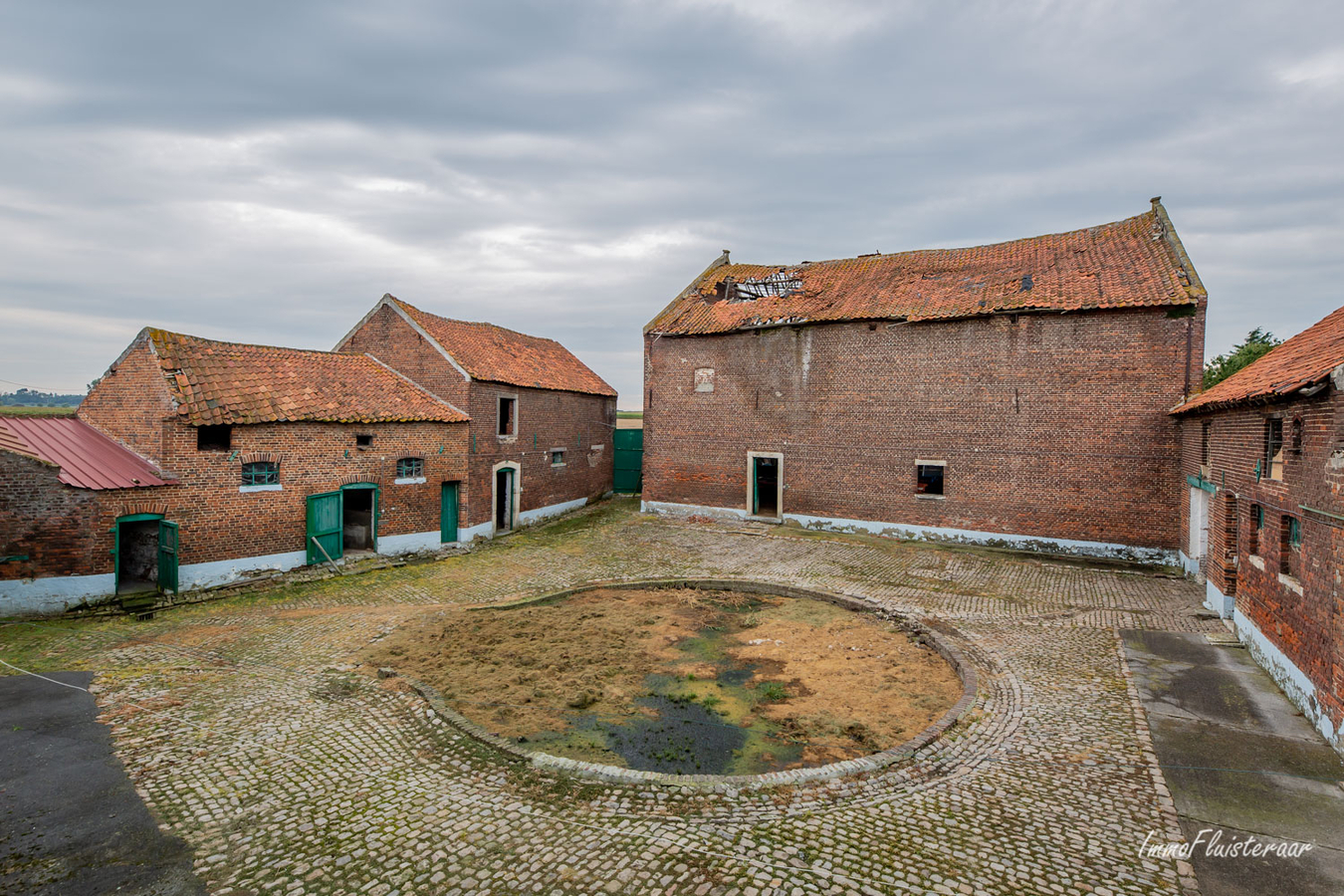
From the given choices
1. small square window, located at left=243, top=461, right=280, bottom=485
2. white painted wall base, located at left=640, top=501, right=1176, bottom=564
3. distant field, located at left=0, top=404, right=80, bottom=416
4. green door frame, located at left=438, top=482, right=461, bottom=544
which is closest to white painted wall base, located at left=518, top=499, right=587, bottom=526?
green door frame, located at left=438, top=482, right=461, bottom=544

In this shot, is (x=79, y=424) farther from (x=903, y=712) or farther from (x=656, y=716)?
(x=903, y=712)

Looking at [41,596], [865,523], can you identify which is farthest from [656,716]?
[865,523]

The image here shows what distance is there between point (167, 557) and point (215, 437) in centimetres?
283

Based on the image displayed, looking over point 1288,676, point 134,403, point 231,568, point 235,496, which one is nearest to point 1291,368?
point 1288,676

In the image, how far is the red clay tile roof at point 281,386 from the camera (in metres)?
14.7

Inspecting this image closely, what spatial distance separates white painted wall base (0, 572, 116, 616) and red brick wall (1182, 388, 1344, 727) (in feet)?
63.5

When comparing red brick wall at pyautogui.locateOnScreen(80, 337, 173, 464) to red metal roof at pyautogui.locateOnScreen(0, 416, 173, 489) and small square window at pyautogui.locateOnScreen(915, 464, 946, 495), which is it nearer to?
red metal roof at pyautogui.locateOnScreen(0, 416, 173, 489)

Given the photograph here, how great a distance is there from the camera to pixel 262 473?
15.4 m

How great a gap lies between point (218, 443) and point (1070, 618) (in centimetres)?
1866

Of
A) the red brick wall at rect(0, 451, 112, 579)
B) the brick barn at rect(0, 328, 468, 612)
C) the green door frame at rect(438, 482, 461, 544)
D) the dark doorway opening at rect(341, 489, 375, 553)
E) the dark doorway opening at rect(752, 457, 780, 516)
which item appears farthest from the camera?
the dark doorway opening at rect(752, 457, 780, 516)

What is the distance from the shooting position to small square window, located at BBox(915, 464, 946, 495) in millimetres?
19812

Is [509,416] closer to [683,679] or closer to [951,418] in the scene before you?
[951,418]

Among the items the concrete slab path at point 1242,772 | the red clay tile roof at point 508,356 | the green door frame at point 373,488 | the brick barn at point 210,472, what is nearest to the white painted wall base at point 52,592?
the brick barn at point 210,472

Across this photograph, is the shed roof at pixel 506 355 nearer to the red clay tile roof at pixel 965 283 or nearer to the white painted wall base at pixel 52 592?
the red clay tile roof at pixel 965 283
